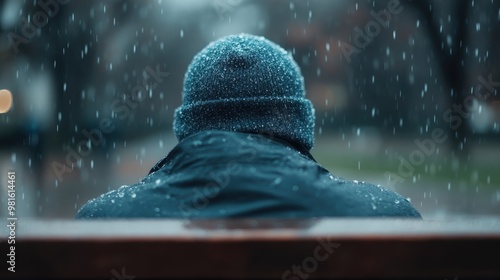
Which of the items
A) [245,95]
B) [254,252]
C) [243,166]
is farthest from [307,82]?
[254,252]

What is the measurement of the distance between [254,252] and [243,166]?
26.6 inches

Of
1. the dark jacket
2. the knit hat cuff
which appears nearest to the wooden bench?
the dark jacket

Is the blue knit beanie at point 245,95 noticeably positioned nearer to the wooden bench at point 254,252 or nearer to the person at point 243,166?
the person at point 243,166

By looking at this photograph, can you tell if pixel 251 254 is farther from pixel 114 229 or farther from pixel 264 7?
pixel 264 7

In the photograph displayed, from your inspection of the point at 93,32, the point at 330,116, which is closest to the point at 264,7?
the point at 93,32

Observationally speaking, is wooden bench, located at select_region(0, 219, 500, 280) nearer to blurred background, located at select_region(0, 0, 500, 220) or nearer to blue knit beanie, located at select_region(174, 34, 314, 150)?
blurred background, located at select_region(0, 0, 500, 220)

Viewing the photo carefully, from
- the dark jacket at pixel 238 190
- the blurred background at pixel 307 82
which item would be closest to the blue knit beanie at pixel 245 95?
the dark jacket at pixel 238 190

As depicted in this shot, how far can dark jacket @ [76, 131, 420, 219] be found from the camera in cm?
210

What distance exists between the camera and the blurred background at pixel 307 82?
14.2 meters

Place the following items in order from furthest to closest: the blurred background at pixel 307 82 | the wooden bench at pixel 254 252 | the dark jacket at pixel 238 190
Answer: the blurred background at pixel 307 82 < the dark jacket at pixel 238 190 < the wooden bench at pixel 254 252

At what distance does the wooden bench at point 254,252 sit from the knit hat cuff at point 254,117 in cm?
108

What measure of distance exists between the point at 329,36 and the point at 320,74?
8812 mm

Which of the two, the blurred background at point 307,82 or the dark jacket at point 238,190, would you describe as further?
the blurred background at point 307,82

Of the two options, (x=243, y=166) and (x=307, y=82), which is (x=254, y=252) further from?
(x=307, y=82)
